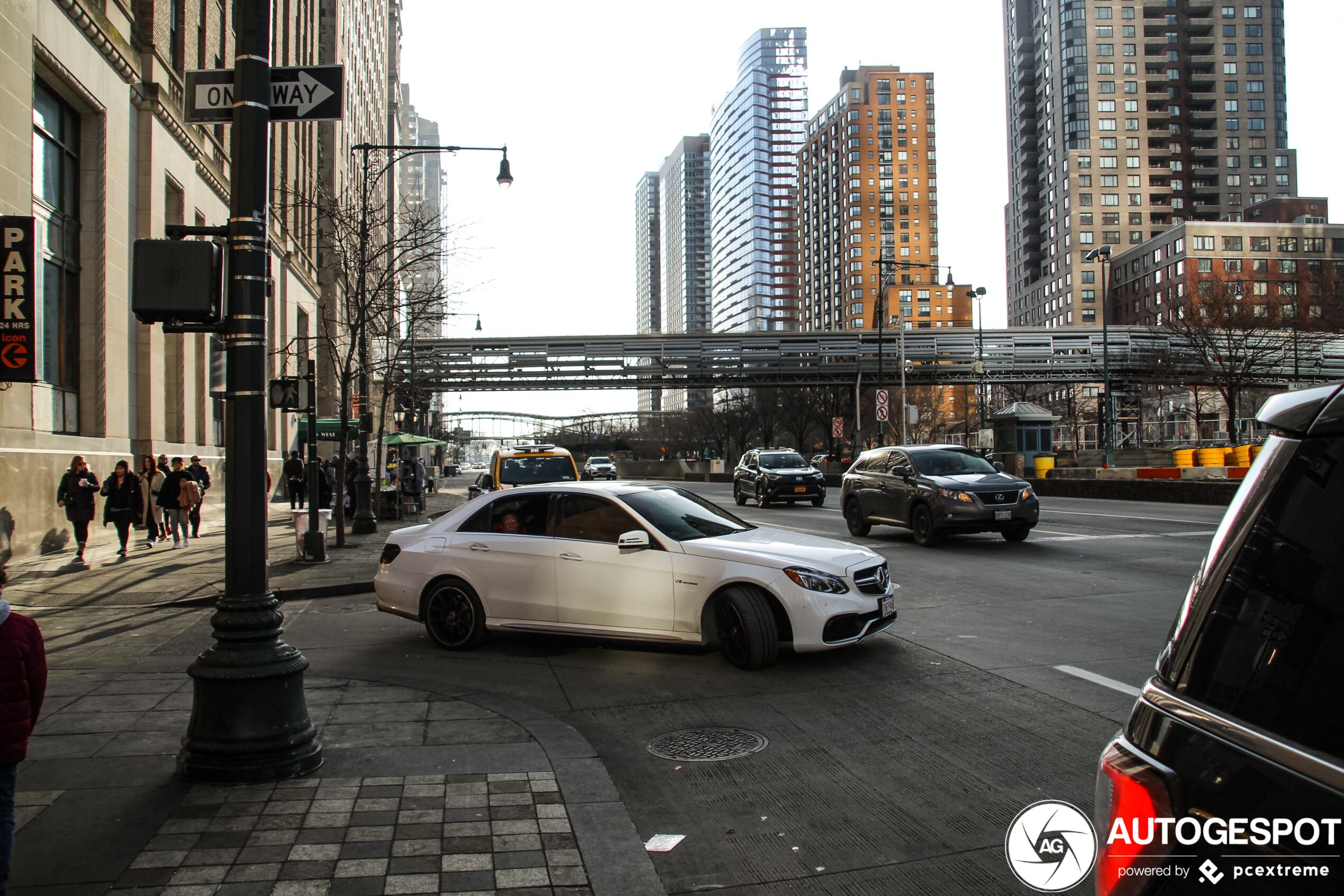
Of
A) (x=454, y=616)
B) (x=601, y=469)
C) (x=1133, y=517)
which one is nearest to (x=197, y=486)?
(x=454, y=616)

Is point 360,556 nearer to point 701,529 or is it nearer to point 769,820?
point 701,529

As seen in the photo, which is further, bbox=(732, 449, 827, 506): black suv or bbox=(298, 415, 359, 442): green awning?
bbox=(298, 415, 359, 442): green awning

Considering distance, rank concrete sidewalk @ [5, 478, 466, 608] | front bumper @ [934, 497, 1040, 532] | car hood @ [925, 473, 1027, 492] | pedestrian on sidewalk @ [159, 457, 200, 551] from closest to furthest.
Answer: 1. concrete sidewalk @ [5, 478, 466, 608]
2. front bumper @ [934, 497, 1040, 532]
3. car hood @ [925, 473, 1027, 492]
4. pedestrian on sidewalk @ [159, 457, 200, 551]

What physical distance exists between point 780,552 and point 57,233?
55.1 feet

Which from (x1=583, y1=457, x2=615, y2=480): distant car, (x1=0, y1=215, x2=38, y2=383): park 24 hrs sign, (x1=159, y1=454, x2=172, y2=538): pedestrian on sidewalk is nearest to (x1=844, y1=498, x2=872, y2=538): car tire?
(x1=159, y1=454, x2=172, y2=538): pedestrian on sidewalk

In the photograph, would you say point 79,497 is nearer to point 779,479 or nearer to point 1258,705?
point 1258,705

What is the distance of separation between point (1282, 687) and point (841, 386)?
212ft

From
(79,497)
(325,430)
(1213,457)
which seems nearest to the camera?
(79,497)

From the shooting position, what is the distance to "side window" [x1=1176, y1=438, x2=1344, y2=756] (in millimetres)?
1492

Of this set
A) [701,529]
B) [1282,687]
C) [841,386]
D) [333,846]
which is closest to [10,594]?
[701,529]

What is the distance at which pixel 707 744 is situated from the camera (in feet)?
18.1

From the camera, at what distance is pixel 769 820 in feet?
14.3

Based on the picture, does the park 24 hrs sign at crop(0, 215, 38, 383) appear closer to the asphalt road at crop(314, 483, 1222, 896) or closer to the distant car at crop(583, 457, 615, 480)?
the asphalt road at crop(314, 483, 1222, 896)

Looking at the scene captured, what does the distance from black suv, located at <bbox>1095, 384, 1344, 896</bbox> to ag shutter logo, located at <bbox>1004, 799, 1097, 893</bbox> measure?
6.35ft
